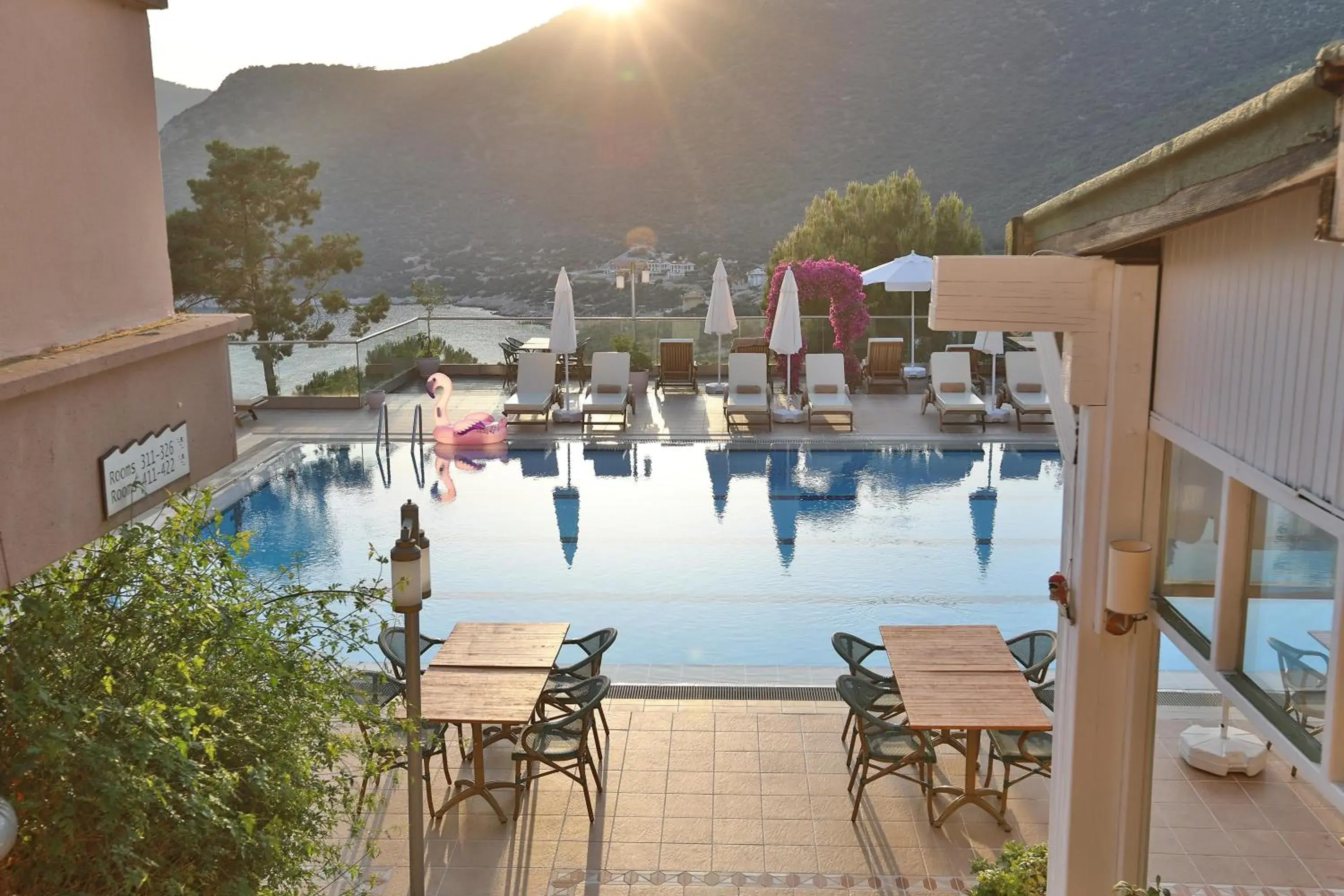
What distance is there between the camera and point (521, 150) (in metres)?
57.4

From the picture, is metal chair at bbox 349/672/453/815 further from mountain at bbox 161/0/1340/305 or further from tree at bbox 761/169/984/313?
mountain at bbox 161/0/1340/305

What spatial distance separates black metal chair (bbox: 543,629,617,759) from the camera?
7.11 m

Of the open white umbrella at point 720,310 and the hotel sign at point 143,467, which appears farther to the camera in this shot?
the open white umbrella at point 720,310

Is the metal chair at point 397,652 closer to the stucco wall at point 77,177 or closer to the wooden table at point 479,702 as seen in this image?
the wooden table at point 479,702

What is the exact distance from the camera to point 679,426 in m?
16.3

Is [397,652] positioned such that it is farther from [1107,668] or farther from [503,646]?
[1107,668]

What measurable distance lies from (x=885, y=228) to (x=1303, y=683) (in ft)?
92.0

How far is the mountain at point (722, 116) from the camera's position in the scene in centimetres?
4897

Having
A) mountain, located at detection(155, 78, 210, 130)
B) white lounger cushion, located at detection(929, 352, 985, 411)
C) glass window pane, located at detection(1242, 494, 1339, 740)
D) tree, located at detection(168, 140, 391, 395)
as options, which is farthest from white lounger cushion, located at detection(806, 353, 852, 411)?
mountain, located at detection(155, 78, 210, 130)

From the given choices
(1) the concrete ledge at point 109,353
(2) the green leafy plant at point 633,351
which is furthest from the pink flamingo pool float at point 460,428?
(1) the concrete ledge at point 109,353

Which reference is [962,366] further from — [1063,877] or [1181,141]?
[1181,141]

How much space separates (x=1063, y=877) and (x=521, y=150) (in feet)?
183

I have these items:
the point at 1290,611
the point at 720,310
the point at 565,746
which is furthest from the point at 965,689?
the point at 720,310

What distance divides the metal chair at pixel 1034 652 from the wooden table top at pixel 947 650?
3.9 inches
